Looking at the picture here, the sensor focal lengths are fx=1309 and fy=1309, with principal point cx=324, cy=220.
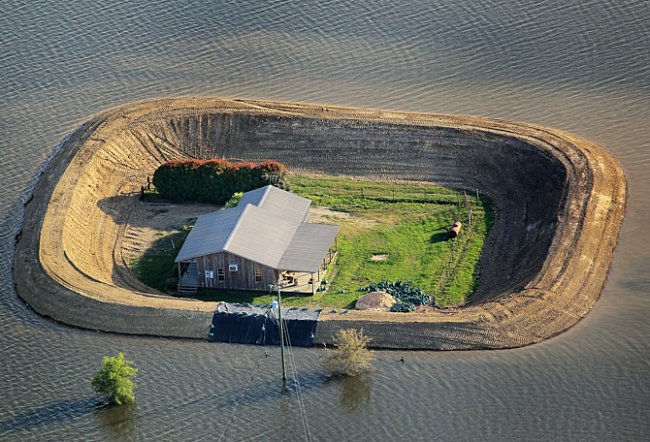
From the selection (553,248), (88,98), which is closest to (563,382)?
(553,248)

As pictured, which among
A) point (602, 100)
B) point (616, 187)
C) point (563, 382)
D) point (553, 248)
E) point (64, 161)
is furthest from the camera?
point (602, 100)

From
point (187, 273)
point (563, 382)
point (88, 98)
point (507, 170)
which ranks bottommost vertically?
point (563, 382)

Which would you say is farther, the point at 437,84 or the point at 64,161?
the point at 437,84

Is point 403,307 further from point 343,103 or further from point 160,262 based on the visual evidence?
point 343,103

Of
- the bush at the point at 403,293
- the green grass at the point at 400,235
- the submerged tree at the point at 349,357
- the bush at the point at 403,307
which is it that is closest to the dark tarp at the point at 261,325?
the submerged tree at the point at 349,357

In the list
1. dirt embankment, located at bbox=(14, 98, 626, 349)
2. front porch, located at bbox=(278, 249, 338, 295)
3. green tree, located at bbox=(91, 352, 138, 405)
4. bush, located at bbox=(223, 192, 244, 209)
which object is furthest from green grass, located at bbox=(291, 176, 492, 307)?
green tree, located at bbox=(91, 352, 138, 405)

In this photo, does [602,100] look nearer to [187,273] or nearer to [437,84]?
[437,84]

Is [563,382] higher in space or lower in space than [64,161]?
lower

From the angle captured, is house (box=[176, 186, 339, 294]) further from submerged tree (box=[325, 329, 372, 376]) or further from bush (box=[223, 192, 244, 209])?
submerged tree (box=[325, 329, 372, 376])
